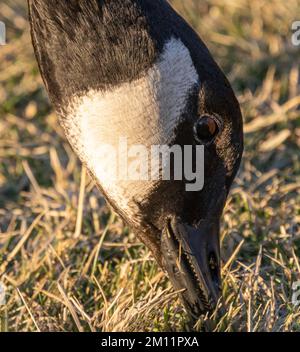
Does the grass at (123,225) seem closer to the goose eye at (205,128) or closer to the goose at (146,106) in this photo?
the goose at (146,106)

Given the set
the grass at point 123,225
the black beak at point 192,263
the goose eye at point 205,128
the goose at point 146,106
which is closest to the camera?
the goose at point 146,106

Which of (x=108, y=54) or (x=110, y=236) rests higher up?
(x=108, y=54)

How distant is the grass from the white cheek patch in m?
0.64

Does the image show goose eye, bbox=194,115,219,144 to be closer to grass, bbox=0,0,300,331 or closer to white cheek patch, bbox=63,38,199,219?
white cheek patch, bbox=63,38,199,219

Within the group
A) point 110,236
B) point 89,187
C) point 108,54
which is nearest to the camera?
point 108,54

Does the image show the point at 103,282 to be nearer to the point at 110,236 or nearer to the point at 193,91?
the point at 110,236

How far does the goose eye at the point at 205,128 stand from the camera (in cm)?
381

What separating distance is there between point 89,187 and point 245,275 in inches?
51.2

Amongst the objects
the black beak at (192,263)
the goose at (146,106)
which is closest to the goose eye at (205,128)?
the goose at (146,106)

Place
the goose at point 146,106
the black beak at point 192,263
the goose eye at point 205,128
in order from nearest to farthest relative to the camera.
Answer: the goose at point 146,106 < the goose eye at point 205,128 < the black beak at point 192,263

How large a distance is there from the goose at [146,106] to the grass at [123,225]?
0.98 ft

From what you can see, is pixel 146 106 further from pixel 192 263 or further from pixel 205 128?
pixel 192 263
